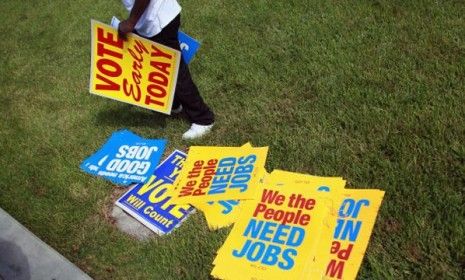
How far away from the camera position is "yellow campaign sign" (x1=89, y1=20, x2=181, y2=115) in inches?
136

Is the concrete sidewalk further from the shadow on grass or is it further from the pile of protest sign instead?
the shadow on grass

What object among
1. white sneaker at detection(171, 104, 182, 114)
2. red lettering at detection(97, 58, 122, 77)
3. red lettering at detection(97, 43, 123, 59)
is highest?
red lettering at detection(97, 43, 123, 59)

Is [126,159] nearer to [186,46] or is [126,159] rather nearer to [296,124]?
[186,46]

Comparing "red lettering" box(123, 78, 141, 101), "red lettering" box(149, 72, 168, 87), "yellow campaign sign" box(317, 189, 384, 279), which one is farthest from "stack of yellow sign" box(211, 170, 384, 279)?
"red lettering" box(123, 78, 141, 101)

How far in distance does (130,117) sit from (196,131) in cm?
84

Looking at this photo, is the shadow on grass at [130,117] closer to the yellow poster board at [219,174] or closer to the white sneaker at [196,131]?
the white sneaker at [196,131]

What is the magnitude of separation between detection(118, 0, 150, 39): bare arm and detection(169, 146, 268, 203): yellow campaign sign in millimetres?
936

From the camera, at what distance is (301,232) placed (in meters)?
2.70

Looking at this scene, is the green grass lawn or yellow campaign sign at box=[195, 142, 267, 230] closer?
the green grass lawn

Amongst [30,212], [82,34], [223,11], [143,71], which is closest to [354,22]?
[223,11]

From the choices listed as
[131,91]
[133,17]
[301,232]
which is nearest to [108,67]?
[131,91]

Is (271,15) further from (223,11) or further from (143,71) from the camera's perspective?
(143,71)

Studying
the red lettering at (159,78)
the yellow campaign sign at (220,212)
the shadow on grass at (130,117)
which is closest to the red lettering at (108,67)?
the red lettering at (159,78)

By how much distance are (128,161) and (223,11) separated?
2.38 meters
